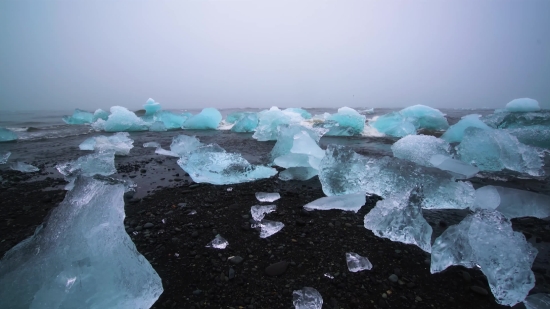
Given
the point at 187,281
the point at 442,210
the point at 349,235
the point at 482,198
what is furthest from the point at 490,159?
the point at 187,281

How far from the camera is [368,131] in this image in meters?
7.79

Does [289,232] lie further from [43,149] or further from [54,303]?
[43,149]

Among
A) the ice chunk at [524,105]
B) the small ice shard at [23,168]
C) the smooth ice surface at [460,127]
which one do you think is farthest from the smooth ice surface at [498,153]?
the ice chunk at [524,105]

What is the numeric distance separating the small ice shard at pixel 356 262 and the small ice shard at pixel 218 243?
824 mm

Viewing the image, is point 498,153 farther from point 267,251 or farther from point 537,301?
point 267,251

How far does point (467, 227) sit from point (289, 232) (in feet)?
3.89

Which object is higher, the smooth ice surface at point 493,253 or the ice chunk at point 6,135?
the ice chunk at point 6,135

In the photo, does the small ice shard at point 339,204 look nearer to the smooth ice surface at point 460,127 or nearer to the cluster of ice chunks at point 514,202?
the cluster of ice chunks at point 514,202

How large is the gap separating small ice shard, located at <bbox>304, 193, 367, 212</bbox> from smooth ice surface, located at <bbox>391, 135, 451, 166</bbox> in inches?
65.5

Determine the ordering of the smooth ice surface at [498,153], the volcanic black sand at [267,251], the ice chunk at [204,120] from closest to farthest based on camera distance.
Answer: the volcanic black sand at [267,251]
the smooth ice surface at [498,153]
the ice chunk at [204,120]

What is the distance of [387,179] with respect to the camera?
2547mm

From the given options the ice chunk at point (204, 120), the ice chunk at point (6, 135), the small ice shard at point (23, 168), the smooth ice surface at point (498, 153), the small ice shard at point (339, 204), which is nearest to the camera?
the small ice shard at point (339, 204)

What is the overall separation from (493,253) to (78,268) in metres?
2.35

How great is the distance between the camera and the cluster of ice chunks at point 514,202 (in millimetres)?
2057
